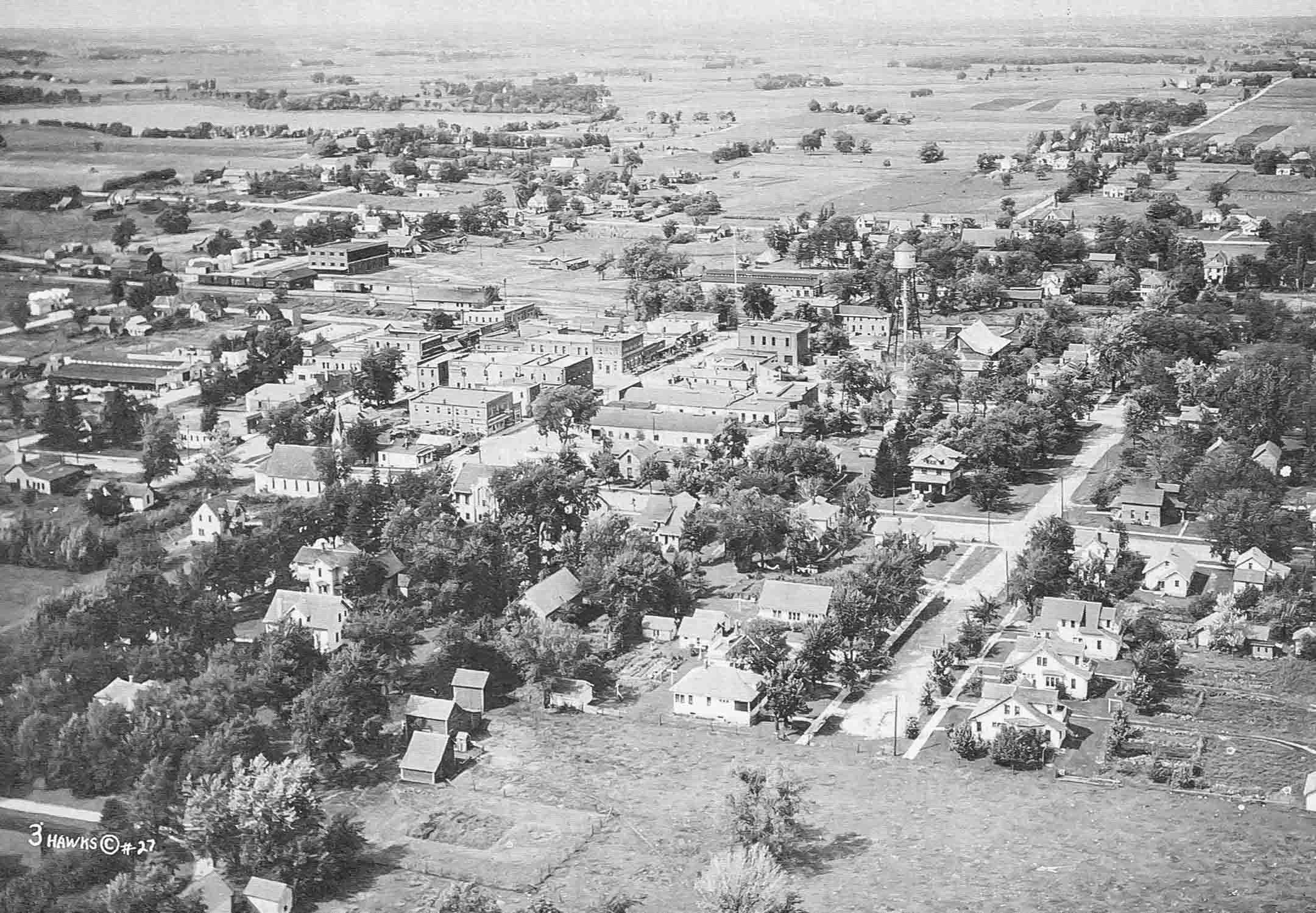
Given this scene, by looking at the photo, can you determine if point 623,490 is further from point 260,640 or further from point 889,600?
point 260,640

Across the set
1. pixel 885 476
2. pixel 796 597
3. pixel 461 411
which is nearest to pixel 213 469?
pixel 461 411

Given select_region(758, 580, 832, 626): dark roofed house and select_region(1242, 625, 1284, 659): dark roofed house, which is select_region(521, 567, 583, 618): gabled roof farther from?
select_region(1242, 625, 1284, 659): dark roofed house

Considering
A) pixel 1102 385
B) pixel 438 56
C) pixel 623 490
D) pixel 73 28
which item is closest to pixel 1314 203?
Answer: pixel 1102 385

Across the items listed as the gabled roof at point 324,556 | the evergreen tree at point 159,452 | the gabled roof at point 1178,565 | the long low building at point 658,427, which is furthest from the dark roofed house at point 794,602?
the evergreen tree at point 159,452

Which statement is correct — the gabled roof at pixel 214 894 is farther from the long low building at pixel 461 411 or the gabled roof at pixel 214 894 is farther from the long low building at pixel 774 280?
the long low building at pixel 774 280

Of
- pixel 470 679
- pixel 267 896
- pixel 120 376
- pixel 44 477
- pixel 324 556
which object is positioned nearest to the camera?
pixel 267 896

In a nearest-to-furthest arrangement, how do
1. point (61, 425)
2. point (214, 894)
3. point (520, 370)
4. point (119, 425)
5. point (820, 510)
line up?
point (214, 894)
point (820, 510)
point (61, 425)
point (119, 425)
point (520, 370)

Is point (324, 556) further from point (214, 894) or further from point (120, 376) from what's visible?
point (120, 376)
